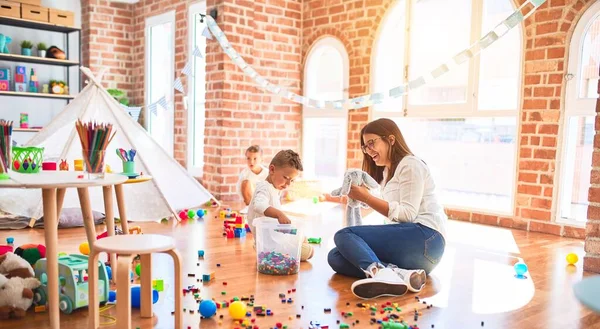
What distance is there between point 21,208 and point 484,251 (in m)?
3.09

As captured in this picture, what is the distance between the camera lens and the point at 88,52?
662 cm

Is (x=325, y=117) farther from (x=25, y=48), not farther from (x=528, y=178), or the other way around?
(x=25, y=48)

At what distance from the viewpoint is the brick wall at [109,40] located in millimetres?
6582

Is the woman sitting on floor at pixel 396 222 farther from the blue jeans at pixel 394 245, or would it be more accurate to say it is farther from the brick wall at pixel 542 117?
the brick wall at pixel 542 117

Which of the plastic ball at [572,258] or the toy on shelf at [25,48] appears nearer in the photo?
the plastic ball at [572,258]

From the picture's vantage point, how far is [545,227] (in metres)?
3.98

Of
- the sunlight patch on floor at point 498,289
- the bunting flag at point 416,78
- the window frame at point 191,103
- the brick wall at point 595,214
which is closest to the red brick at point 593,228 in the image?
the brick wall at point 595,214

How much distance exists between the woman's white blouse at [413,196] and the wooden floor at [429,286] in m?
0.32

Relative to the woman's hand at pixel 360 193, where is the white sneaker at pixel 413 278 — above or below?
below

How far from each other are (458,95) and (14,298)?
372cm

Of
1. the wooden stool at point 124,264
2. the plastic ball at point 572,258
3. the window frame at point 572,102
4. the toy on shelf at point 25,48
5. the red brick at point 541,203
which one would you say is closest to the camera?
the wooden stool at point 124,264

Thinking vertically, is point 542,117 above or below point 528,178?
above

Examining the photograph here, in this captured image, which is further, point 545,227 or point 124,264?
point 545,227

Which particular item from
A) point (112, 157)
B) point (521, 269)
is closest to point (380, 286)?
point (521, 269)
